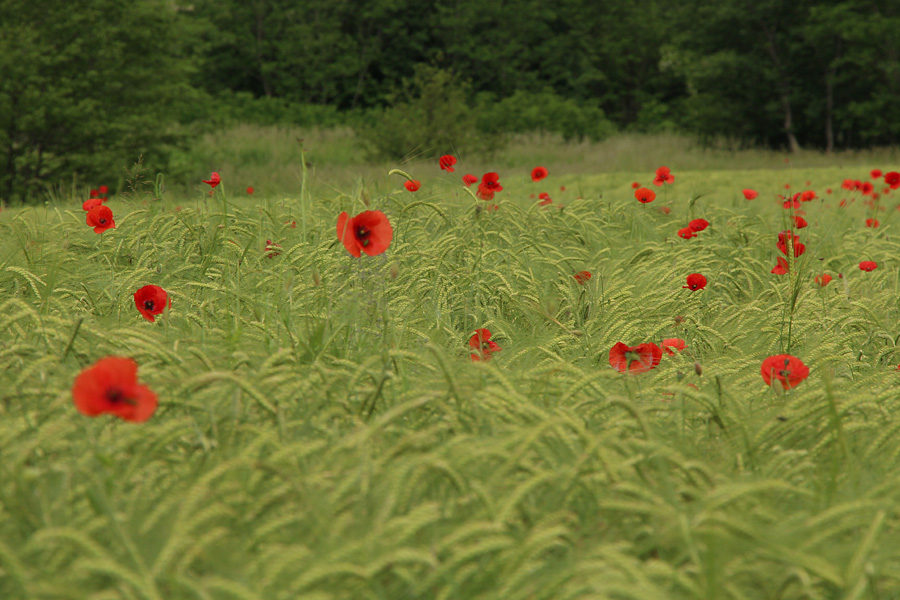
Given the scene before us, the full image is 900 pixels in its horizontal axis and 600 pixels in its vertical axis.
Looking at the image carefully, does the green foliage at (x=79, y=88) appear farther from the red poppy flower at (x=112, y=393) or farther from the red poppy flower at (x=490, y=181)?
the red poppy flower at (x=112, y=393)

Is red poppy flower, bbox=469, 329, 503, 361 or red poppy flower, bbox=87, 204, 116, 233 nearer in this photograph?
red poppy flower, bbox=469, 329, 503, 361

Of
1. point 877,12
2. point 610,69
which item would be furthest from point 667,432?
point 610,69

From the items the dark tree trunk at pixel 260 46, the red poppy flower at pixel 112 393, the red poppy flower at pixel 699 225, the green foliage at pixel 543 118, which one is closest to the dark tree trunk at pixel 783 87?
the green foliage at pixel 543 118

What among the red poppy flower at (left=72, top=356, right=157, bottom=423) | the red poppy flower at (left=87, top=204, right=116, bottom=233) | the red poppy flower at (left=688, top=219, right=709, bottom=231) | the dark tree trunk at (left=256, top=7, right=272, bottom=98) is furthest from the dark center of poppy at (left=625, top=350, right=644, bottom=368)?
the dark tree trunk at (left=256, top=7, right=272, bottom=98)

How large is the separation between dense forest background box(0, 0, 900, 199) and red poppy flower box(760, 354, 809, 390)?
194 cm

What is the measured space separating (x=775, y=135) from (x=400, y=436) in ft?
78.6

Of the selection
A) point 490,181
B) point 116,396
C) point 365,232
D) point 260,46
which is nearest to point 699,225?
point 490,181

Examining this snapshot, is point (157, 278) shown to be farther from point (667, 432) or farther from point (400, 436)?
point (667, 432)

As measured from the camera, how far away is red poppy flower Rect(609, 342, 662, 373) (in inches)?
70.7

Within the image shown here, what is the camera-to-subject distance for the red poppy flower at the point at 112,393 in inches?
42.1

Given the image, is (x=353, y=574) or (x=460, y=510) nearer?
(x=353, y=574)

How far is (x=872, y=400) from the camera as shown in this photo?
157 centimetres

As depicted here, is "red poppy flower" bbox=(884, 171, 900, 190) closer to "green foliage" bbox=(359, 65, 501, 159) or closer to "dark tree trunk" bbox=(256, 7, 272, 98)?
"green foliage" bbox=(359, 65, 501, 159)

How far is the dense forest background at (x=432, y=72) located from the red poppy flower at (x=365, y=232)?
145 centimetres
